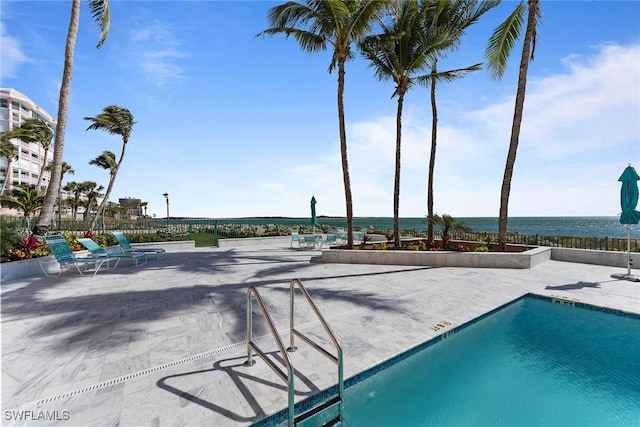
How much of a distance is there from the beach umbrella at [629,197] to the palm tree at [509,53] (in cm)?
285

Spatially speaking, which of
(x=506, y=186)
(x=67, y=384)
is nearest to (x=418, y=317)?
(x=67, y=384)

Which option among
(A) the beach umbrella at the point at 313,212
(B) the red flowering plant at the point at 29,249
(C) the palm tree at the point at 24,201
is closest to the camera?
(B) the red flowering plant at the point at 29,249

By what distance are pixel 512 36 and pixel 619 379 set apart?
37.8 feet

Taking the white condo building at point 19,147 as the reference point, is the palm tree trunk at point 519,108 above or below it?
below

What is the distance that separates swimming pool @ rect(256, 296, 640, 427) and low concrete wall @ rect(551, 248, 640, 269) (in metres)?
7.06

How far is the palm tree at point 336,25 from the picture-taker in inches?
417

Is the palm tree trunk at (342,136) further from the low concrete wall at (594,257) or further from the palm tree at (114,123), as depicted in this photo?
the palm tree at (114,123)

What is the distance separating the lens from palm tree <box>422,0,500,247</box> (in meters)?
11.7

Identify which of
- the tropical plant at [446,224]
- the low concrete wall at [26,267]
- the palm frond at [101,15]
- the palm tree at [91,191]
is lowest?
the low concrete wall at [26,267]

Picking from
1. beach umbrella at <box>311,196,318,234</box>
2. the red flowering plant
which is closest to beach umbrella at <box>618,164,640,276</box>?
beach umbrella at <box>311,196,318,234</box>

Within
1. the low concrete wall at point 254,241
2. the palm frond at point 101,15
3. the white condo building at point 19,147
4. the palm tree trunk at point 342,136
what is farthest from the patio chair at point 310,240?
the white condo building at point 19,147

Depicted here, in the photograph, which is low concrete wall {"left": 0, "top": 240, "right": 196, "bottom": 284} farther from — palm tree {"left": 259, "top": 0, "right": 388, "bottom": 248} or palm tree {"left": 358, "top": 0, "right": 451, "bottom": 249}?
palm tree {"left": 358, "top": 0, "right": 451, "bottom": 249}

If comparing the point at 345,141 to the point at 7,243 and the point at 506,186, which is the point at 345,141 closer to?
the point at 506,186

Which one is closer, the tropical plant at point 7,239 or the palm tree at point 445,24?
the tropical plant at point 7,239
